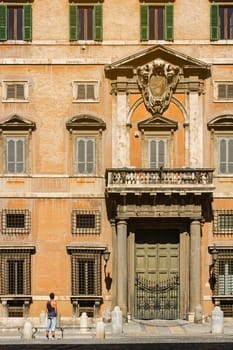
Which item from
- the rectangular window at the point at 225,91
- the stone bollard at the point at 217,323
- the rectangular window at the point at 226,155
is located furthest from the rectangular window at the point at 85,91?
the stone bollard at the point at 217,323

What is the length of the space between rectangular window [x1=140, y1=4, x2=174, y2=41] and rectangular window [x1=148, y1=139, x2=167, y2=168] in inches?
179

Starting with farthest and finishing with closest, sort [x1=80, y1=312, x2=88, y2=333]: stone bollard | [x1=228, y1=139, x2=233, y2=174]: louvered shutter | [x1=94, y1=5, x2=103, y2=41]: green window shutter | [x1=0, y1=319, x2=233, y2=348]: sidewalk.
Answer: [x1=94, y1=5, x2=103, y2=41]: green window shutter
[x1=228, y1=139, x2=233, y2=174]: louvered shutter
[x1=80, y1=312, x2=88, y2=333]: stone bollard
[x1=0, y1=319, x2=233, y2=348]: sidewalk

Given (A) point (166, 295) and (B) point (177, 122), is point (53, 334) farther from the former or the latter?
(B) point (177, 122)

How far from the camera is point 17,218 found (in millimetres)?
48469

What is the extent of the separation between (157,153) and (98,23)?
622cm

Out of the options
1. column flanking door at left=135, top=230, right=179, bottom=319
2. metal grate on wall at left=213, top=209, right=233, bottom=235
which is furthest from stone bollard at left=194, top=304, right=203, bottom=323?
metal grate on wall at left=213, top=209, right=233, bottom=235

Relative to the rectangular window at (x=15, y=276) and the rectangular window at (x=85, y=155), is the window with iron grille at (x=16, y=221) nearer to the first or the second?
the rectangular window at (x=15, y=276)

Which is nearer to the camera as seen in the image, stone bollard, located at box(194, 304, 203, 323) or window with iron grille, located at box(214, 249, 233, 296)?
stone bollard, located at box(194, 304, 203, 323)

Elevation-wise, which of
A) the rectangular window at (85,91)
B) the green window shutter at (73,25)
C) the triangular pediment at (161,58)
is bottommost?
the rectangular window at (85,91)

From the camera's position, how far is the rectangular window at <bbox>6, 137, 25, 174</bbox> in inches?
1909

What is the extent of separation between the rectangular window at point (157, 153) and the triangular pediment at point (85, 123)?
7.42 ft

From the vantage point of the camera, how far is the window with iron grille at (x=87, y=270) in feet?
158

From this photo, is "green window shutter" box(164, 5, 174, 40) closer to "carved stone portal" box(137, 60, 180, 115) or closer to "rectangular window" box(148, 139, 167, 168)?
"carved stone portal" box(137, 60, 180, 115)

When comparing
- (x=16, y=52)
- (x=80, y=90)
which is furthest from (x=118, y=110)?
(x=16, y=52)
